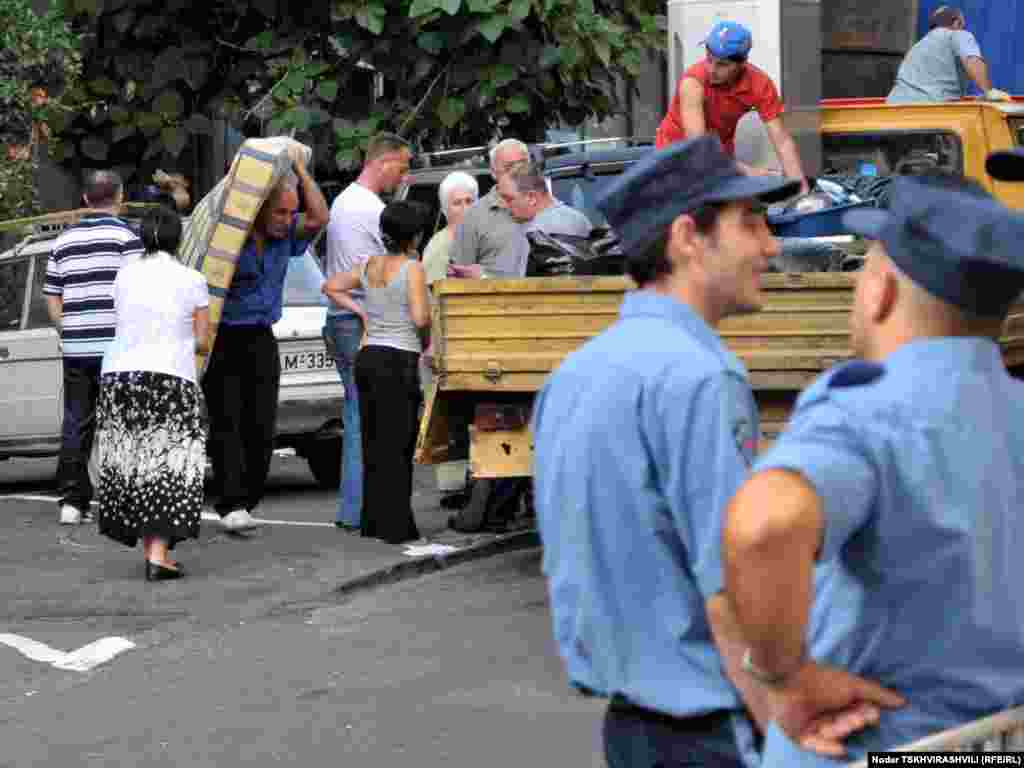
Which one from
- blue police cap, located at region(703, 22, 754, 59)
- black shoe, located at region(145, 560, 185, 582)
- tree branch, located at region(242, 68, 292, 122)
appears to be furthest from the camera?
tree branch, located at region(242, 68, 292, 122)

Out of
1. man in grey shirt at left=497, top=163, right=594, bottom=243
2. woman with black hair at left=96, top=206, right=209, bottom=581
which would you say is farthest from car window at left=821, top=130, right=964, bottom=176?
woman with black hair at left=96, top=206, right=209, bottom=581

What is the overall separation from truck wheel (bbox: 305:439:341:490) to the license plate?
73cm

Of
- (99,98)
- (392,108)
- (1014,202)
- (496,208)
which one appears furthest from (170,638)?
(99,98)

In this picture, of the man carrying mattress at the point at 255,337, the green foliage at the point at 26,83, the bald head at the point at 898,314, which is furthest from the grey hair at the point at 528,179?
the bald head at the point at 898,314

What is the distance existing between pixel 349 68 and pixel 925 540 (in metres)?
A: 15.7

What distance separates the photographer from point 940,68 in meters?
15.3

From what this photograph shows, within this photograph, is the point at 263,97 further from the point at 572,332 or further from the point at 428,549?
the point at 572,332

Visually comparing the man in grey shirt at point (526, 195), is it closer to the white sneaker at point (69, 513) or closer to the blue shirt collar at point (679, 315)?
the white sneaker at point (69, 513)

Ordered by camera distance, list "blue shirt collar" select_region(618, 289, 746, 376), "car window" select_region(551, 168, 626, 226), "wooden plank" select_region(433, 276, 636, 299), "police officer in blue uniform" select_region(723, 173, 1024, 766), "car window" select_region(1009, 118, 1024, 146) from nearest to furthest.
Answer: "police officer in blue uniform" select_region(723, 173, 1024, 766)
"blue shirt collar" select_region(618, 289, 746, 376)
"wooden plank" select_region(433, 276, 636, 299)
"car window" select_region(1009, 118, 1024, 146)
"car window" select_region(551, 168, 626, 226)

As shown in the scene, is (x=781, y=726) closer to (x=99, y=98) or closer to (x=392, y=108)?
(x=392, y=108)

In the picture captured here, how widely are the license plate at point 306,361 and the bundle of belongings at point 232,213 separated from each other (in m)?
1.91

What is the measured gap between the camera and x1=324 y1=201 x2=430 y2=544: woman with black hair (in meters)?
11.2

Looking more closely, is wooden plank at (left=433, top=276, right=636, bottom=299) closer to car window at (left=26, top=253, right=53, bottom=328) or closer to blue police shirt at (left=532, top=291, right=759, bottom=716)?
car window at (left=26, top=253, right=53, bottom=328)

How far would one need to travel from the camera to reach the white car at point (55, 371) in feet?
44.4
